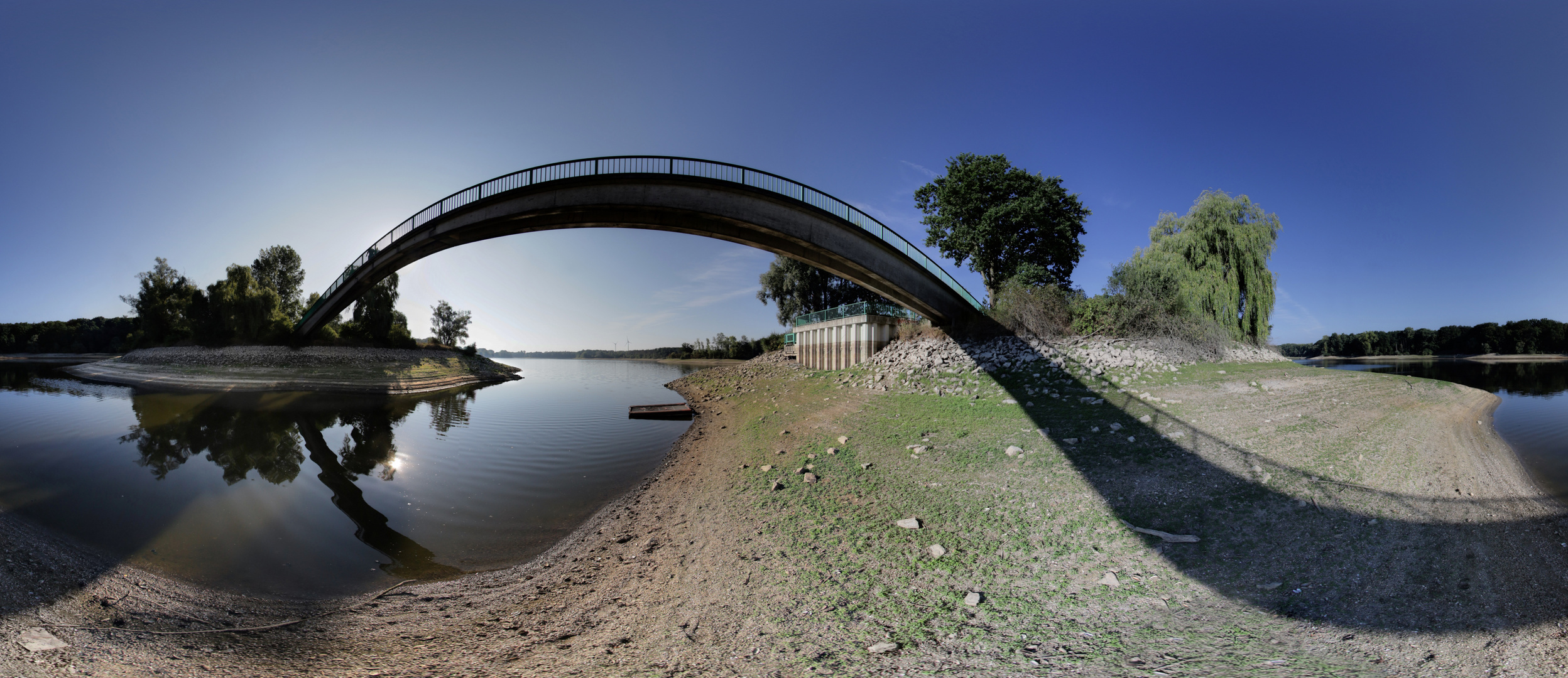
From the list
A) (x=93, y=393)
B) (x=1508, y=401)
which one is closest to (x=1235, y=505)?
(x=1508, y=401)

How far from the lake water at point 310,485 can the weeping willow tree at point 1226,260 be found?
1849 centimetres

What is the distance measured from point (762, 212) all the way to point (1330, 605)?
11.7 m

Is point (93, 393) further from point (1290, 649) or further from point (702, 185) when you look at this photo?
point (1290, 649)

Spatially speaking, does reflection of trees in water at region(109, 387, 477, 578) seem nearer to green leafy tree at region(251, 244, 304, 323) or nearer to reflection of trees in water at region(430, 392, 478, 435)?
reflection of trees in water at region(430, 392, 478, 435)

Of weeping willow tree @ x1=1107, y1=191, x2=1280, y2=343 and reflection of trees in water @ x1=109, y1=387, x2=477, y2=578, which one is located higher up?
weeping willow tree @ x1=1107, y1=191, x2=1280, y2=343

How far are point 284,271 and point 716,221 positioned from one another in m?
50.5

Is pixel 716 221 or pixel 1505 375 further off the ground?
pixel 716 221

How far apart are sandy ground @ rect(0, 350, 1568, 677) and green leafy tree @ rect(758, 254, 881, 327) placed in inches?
1018

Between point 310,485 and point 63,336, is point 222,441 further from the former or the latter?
point 63,336

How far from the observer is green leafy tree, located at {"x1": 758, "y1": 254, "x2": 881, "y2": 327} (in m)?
32.4

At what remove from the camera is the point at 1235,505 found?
16.1ft

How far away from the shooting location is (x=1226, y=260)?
16.9m

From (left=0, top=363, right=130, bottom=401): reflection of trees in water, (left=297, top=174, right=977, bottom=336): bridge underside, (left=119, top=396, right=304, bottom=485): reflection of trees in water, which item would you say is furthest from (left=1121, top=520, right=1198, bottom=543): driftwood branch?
(left=0, top=363, right=130, bottom=401): reflection of trees in water

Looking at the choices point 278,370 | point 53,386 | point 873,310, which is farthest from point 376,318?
point 873,310
